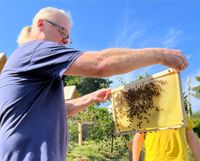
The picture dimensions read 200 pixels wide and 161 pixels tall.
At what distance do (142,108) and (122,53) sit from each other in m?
1.25


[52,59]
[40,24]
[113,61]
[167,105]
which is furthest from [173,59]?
[40,24]

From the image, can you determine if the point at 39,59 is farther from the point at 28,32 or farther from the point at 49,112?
the point at 28,32

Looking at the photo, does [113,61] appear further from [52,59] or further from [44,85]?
[44,85]

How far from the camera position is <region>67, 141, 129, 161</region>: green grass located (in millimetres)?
14516

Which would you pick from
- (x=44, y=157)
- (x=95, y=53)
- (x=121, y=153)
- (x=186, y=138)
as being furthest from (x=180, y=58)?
(x=121, y=153)

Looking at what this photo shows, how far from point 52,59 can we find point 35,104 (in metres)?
0.32

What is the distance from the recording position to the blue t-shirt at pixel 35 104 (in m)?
2.38

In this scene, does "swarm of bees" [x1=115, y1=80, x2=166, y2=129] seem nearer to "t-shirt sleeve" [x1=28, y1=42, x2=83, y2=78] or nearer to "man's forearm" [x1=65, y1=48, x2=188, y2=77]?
"man's forearm" [x1=65, y1=48, x2=188, y2=77]

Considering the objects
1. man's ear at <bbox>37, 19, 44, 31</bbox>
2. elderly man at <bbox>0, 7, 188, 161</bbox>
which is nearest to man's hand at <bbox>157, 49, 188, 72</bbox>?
elderly man at <bbox>0, 7, 188, 161</bbox>

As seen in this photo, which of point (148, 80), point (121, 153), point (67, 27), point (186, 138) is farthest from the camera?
point (121, 153)

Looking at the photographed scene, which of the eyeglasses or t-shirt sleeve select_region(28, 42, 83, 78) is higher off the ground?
the eyeglasses

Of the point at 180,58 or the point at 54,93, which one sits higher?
the point at 180,58

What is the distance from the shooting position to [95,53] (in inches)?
95.0

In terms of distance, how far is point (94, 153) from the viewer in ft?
50.4
